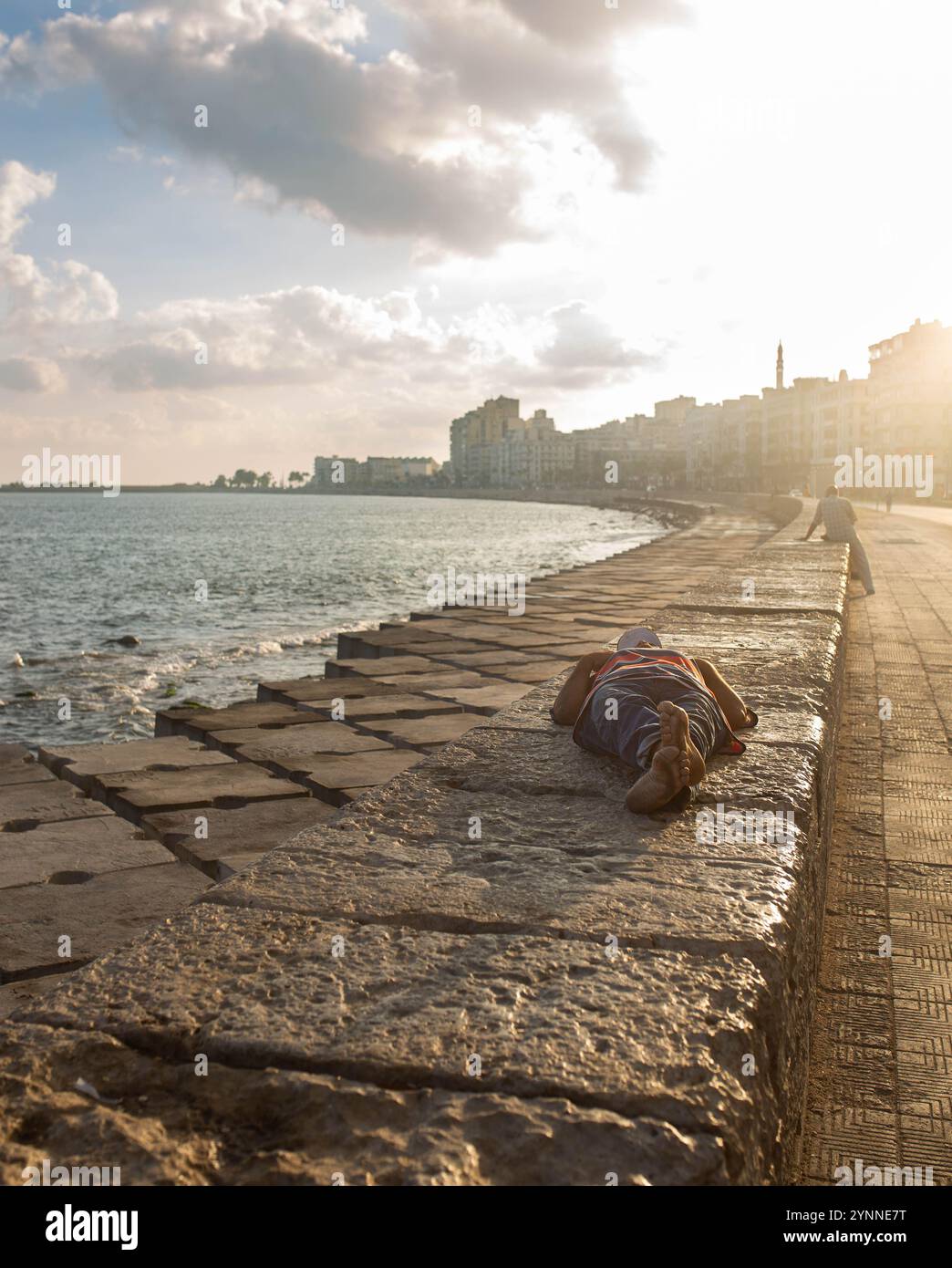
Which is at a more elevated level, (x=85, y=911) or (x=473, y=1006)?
(x=473, y=1006)

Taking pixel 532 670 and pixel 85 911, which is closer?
pixel 85 911

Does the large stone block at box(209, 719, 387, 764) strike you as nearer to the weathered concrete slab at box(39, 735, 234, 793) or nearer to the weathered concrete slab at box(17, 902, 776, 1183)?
the weathered concrete slab at box(39, 735, 234, 793)

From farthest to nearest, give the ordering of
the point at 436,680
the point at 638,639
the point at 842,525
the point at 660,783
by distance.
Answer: the point at 842,525, the point at 436,680, the point at 638,639, the point at 660,783

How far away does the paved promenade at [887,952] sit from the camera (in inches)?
70.0

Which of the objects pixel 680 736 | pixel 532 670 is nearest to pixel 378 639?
pixel 532 670

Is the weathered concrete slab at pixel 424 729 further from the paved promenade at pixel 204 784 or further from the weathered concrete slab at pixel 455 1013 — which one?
the weathered concrete slab at pixel 455 1013

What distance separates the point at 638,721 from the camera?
103 inches

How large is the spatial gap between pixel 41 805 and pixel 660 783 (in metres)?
3.04

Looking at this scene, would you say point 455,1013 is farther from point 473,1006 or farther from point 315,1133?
point 315,1133

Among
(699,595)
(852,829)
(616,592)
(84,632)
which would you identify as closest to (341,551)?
(84,632)
